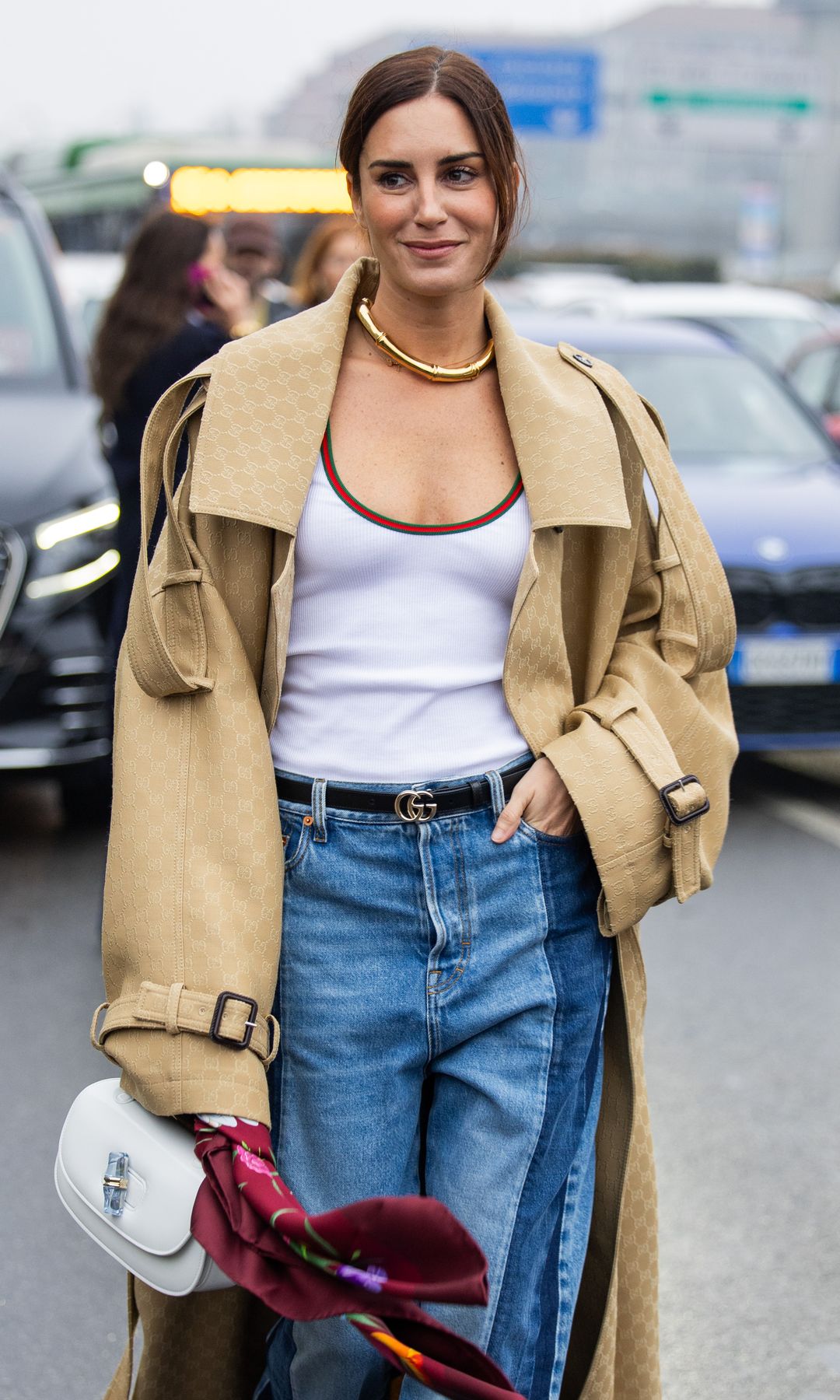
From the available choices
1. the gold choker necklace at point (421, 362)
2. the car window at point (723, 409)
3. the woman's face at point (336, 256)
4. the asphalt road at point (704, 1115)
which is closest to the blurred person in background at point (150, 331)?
the woman's face at point (336, 256)

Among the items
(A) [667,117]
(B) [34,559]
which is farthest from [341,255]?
(A) [667,117]

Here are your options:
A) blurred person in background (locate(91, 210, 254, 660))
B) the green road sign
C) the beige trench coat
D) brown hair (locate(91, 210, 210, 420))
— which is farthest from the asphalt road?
the green road sign

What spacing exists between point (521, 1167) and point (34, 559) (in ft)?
13.2

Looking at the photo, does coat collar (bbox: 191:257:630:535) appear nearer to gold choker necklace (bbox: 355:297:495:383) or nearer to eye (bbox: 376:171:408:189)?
gold choker necklace (bbox: 355:297:495:383)

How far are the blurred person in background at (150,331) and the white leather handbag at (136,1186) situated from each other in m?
2.49

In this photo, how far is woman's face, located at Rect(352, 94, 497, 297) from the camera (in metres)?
2.07

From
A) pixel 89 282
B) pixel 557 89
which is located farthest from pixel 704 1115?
pixel 557 89

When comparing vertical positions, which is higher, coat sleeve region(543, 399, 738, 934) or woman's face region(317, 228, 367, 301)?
woman's face region(317, 228, 367, 301)

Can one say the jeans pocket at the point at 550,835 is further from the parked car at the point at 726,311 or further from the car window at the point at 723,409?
the parked car at the point at 726,311

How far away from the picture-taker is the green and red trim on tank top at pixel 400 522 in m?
2.06

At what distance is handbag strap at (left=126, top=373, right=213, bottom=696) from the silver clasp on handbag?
54cm

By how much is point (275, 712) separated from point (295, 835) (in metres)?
0.15

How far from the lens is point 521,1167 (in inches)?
84.2

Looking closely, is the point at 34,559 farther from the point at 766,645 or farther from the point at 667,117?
the point at 667,117
